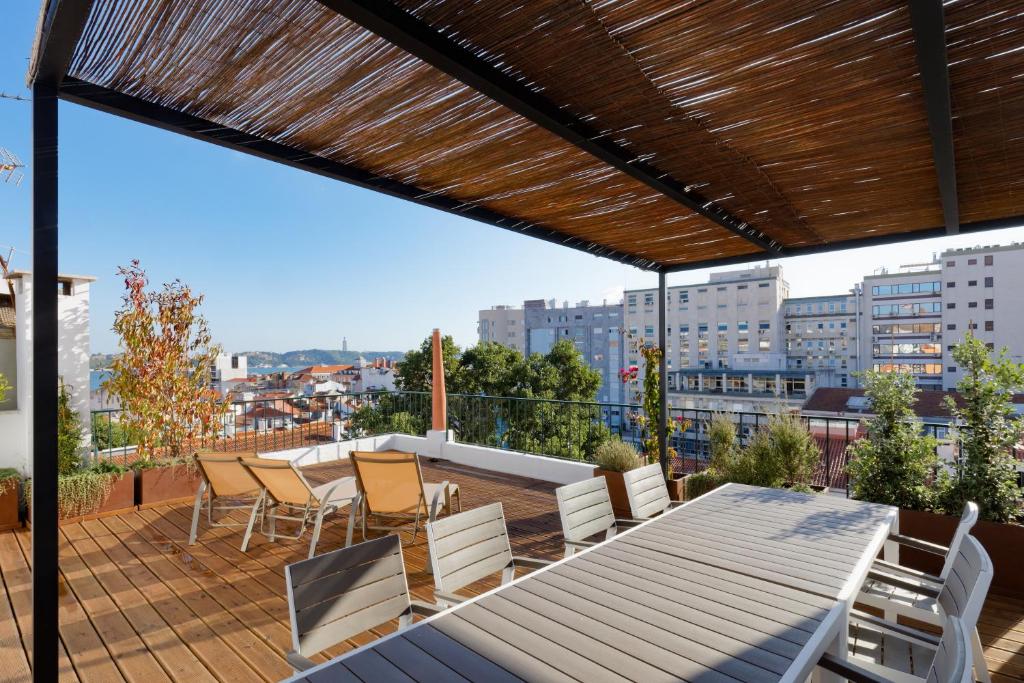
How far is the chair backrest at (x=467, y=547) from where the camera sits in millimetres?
2119

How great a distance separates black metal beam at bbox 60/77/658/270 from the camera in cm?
198

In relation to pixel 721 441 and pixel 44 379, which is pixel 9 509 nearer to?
pixel 44 379

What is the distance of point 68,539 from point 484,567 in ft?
13.5

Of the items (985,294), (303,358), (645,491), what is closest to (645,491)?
(645,491)

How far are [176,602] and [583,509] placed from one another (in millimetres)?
2525

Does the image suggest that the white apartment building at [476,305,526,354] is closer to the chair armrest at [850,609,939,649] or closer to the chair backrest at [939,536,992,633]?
the chair backrest at [939,536,992,633]

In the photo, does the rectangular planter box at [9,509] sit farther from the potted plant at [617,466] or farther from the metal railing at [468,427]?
the potted plant at [617,466]

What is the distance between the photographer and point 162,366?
5770 millimetres

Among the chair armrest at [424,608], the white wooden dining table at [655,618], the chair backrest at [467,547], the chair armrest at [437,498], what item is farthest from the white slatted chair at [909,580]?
the chair armrest at [437,498]

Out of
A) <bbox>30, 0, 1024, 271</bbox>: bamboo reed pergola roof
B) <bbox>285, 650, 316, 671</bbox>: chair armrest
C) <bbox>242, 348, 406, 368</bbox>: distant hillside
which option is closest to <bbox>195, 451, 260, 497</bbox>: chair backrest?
<bbox>30, 0, 1024, 271</bbox>: bamboo reed pergola roof

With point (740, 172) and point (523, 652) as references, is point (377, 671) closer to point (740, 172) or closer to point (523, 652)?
point (523, 652)

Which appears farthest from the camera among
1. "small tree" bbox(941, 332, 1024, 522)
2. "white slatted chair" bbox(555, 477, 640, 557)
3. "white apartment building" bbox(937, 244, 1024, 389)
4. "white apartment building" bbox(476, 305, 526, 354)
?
"white apartment building" bbox(476, 305, 526, 354)

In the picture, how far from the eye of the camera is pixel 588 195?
336 centimetres

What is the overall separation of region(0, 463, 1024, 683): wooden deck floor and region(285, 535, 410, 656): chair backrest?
39.7 inches
